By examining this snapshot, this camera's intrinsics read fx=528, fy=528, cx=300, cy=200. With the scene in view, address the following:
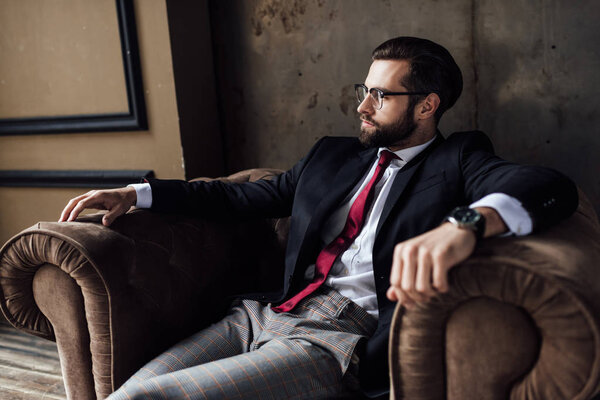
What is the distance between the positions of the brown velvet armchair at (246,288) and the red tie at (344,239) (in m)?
0.31

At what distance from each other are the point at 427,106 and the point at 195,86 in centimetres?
111

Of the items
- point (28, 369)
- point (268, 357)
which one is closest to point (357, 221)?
point (268, 357)

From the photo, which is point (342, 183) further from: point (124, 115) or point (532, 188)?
point (124, 115)

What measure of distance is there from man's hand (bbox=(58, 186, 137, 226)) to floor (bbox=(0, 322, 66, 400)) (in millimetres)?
863

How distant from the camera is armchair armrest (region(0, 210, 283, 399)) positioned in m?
1.41

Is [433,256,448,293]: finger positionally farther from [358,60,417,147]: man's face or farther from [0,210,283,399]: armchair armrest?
[0,210,283,399]: armchair armrest

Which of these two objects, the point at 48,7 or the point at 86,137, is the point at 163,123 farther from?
the point at 48,7

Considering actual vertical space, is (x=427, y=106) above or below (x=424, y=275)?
above

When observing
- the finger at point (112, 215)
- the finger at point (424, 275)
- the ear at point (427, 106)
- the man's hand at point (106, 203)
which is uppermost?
the ear at point (427, 106)

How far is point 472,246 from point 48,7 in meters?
2.21

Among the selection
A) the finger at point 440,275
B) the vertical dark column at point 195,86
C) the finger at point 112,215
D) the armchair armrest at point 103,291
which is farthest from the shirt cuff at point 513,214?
the vertical dark column at point 195,86

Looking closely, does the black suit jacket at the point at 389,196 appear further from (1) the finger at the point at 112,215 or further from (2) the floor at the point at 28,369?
(2) the floor at the point at 28,369

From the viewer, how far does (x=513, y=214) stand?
111 centimetres

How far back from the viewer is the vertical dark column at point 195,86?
2.22 meters
